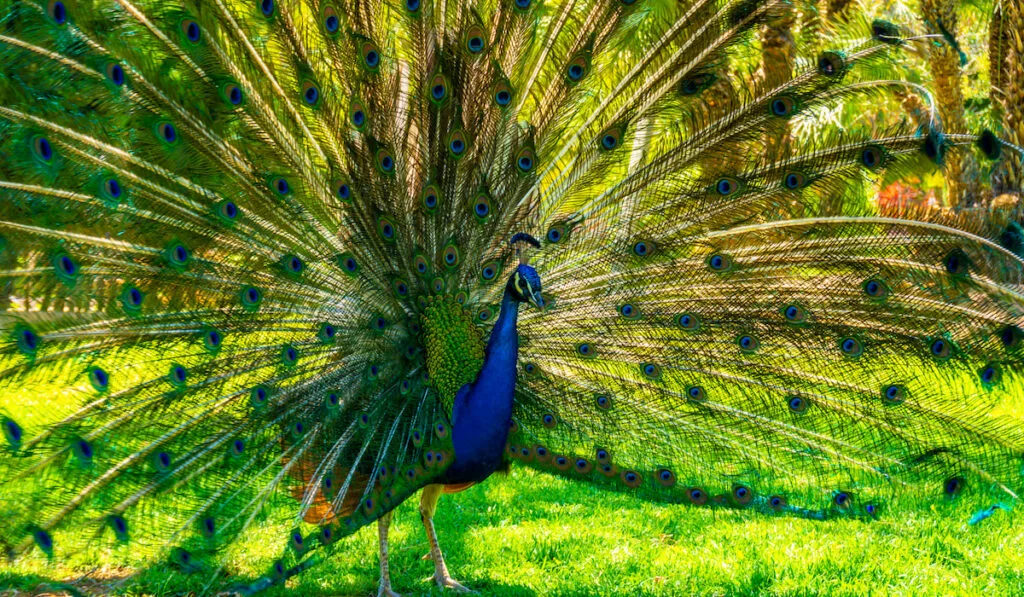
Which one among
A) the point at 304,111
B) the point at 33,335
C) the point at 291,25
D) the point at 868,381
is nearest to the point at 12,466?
the point at 33,335

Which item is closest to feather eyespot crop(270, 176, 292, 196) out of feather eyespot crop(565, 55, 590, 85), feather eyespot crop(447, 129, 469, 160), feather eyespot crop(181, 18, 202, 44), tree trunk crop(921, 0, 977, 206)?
feather eyespot crop(181, 18, 202, 44)

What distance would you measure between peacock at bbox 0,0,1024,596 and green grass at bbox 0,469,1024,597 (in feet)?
2.16

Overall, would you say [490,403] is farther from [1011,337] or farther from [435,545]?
[1011,337]

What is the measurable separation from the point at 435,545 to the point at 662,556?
137 cm

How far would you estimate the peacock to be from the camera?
3.57 metres

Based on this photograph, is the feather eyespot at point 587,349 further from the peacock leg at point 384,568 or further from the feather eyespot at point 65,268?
the feather eyespot at point 65,268

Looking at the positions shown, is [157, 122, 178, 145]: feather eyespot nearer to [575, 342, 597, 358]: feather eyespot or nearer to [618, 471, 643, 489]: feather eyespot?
[575, 342, 597, 358]: feather eyespot

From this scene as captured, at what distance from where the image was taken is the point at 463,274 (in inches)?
172

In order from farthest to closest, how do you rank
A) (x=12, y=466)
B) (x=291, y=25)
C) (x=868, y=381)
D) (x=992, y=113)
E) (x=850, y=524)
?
(x=992, y=113), (x=850, y=524), (x=868, y=381), (x=291, y=25), (x=12, y=466)

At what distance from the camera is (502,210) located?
425 centimetres

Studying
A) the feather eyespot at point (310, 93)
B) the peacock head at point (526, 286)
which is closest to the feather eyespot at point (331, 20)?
the feather eyespot at point (310, 93)

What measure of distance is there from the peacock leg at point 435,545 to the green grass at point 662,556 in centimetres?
10

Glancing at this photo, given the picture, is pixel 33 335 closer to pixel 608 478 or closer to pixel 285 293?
pixel 285 293

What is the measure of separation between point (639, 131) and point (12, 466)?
305cm
